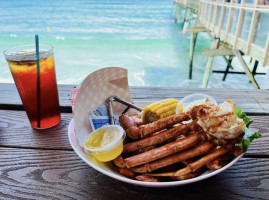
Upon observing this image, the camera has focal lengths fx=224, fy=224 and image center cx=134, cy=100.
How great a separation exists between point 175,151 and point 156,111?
0.28 m

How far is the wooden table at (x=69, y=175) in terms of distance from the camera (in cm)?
70

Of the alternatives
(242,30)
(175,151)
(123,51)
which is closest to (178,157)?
(175,151)

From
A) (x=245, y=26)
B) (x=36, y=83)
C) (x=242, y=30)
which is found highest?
(x=36, y=83)

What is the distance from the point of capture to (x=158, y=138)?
0.81 m

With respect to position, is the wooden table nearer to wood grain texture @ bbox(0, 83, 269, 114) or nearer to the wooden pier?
wood grain texture @ bbox(0, 83, 269, 114)

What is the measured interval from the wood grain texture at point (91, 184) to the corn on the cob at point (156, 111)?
0.34 m

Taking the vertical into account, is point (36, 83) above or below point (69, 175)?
above

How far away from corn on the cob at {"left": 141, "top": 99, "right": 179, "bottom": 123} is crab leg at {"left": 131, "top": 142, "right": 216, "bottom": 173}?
0.28 metres

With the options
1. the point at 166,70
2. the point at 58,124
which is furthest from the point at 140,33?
the point at 58,124

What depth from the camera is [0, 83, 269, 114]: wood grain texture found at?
132 cm

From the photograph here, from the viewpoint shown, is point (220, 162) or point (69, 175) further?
point (69, 175)

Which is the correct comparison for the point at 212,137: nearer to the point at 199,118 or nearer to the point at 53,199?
the point at 199,118

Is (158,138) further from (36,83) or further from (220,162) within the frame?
(36,83)

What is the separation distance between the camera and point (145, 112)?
1005 mm
